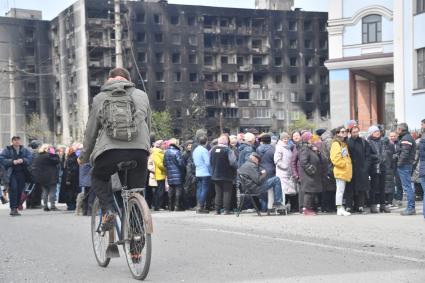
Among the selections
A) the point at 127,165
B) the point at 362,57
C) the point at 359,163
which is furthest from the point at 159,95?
the point at 127,165

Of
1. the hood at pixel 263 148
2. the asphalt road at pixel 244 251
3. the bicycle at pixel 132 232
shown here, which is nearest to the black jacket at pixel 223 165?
the hood at pixel 263 148

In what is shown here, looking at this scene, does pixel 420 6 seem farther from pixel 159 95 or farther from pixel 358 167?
pixel 159 95

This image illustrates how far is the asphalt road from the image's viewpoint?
8.41 metres

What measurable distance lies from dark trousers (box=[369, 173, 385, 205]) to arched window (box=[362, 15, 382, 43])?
29179 mm

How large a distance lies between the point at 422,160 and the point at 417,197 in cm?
739

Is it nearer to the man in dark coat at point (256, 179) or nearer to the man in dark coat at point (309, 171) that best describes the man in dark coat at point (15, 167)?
the man in dark coat at point (256, 179)

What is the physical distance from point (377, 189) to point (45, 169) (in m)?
9.30

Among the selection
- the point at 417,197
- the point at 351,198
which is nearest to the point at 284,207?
the point at 351,198

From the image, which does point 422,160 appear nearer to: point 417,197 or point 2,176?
point 417,197

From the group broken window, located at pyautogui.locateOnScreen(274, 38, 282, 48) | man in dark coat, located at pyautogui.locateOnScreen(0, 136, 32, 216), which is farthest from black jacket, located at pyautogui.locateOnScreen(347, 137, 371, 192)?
broken window, located at pyautogui.locateOnScreen(274, 38, 282, 48)

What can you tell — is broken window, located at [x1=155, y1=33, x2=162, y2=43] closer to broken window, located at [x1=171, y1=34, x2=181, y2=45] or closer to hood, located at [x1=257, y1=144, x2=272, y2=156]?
broken window, located at [x1=171, y1=34, x2=181, y2=45]

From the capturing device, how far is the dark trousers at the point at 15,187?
2005 centimetres

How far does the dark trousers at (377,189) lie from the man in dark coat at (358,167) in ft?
1.16

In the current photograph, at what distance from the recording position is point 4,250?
11.3m
